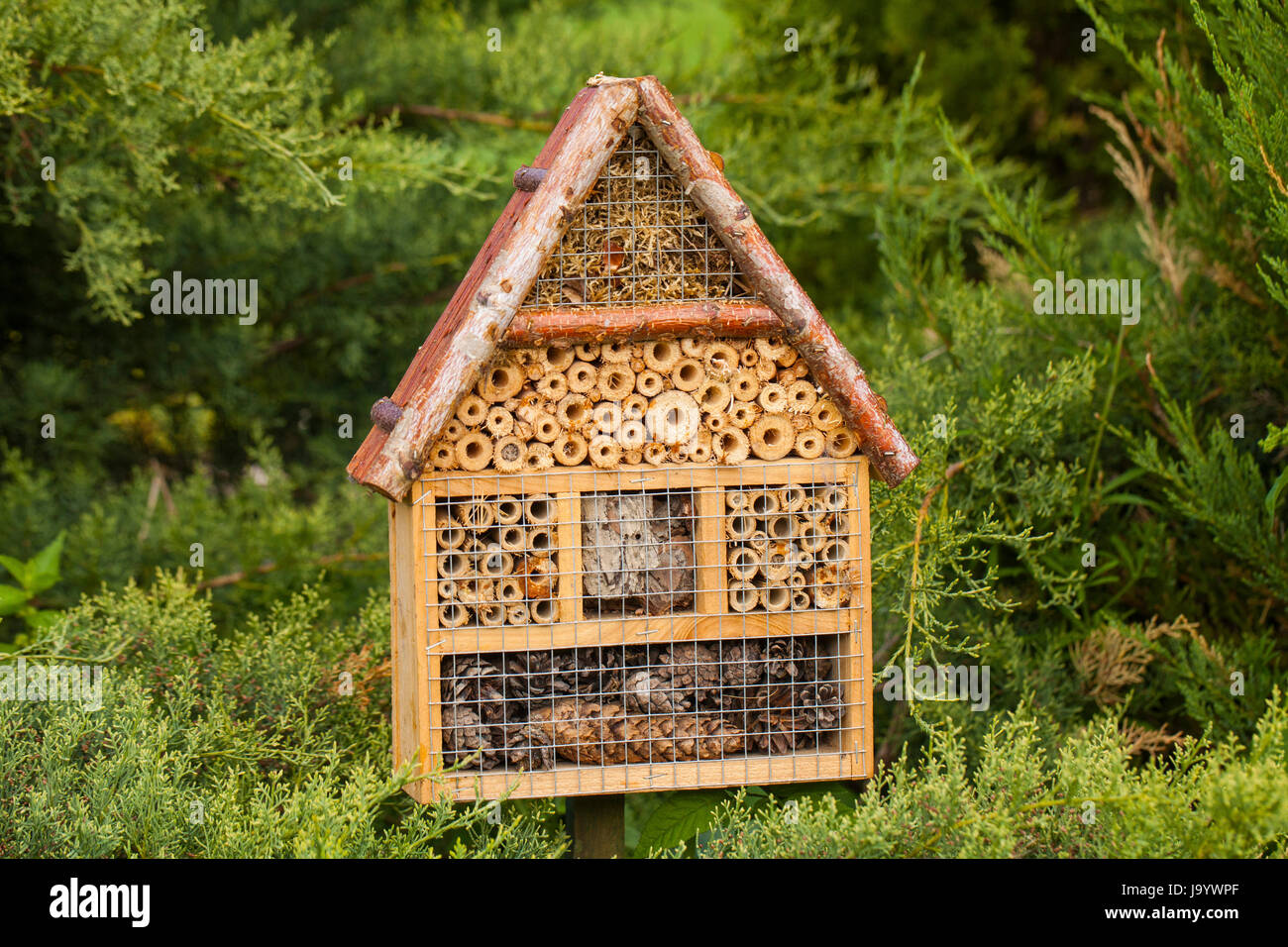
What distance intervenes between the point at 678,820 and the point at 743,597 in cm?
65

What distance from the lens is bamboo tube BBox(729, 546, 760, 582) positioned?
2867 mm

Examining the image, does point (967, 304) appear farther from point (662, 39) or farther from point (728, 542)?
point (662, 39)

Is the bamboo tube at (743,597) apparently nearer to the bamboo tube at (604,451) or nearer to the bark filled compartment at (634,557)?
the bark filled compartment at (634,557)

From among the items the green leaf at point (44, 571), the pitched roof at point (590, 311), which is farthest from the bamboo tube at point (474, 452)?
the green leaf at point (44, 571)

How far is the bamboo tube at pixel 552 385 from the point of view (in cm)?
277

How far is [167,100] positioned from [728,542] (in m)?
2.74

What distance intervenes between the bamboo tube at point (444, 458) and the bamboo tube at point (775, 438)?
2.28 feet

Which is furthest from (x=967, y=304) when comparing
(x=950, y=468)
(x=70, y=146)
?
(x=70, y=146)

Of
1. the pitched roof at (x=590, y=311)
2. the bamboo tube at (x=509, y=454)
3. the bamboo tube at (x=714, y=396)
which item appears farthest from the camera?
the bamboo tube at (x=714, y=396)

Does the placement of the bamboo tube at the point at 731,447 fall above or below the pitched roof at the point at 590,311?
below

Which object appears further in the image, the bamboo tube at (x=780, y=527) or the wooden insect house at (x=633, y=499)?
the bamboo tube at (x=780, y=527)

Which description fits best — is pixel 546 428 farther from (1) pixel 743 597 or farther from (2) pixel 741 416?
(1) pixel 743 597

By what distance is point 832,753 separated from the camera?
2875mm

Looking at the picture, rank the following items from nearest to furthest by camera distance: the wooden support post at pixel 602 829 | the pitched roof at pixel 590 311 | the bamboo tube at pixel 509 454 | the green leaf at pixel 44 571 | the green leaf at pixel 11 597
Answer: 1. the pitched roof at pixel 590 311
2. the bamboo tube at pixel 509 454
3. the wooden support post at pixel 602 829
4. the green leaf at pixel 11 597
5. the green leaf at pixel 44 571
